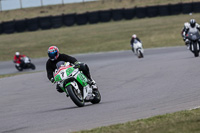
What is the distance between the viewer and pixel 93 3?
52250 mm

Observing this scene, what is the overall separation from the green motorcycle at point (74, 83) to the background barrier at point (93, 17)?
107 feet

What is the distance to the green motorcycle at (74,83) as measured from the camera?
9280mm

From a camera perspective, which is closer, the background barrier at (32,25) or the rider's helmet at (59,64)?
the rider's helmet at (59,64)

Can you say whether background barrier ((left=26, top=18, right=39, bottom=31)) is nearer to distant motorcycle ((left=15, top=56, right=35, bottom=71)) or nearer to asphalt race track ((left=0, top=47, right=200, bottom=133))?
distant motorcycle ((left=15, top=56, right=35, bottom=71))

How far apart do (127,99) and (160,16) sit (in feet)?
108

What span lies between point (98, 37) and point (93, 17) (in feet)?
12.8

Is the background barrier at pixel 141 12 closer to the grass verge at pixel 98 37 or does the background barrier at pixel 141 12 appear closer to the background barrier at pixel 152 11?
the background barrier at pixel 152 11

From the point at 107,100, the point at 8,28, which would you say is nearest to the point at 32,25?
the point at 8,28

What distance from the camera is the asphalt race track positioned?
25.4 ft

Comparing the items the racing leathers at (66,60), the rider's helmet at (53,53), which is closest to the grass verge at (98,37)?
the racing leathers at (66,60)

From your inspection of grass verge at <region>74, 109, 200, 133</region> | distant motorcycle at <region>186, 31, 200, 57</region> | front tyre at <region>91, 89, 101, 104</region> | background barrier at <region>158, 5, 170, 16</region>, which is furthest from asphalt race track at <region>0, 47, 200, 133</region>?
background barrier at <region>158, 5, 170, 16</region>

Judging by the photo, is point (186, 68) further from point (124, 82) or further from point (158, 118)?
point (158, 118)

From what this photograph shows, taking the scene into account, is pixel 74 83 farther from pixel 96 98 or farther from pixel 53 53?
pixel 96 98

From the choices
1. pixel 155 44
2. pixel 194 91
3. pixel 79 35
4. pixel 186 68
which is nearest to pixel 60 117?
pixel 194 91
